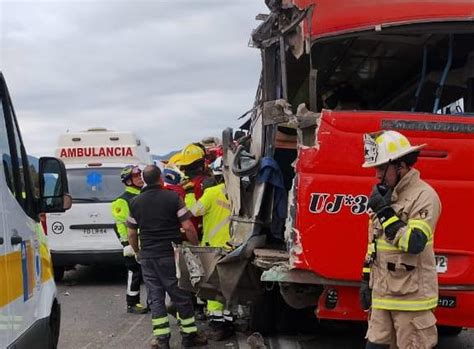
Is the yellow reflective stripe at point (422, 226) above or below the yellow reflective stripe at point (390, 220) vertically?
below

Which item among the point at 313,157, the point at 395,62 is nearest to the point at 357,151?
the point at 313,157

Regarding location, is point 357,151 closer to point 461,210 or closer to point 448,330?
point 461,210

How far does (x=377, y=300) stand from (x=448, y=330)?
10.2 feet

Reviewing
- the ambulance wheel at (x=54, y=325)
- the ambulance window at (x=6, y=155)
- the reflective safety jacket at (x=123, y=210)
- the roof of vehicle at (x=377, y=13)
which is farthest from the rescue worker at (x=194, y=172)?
the ambulance window at (x=6, y=155)

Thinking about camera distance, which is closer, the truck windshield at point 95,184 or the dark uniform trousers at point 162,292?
the dark uniform trousers at point 162,292

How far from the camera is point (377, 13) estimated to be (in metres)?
4.78

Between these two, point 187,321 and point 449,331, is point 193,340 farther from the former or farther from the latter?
point 449,331

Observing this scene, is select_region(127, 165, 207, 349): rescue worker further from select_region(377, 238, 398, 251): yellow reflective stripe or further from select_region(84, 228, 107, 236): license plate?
select_region(84, 228, 107, 236): license plate

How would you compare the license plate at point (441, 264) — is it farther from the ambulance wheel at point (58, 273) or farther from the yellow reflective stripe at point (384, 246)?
the ambulance wheel at point (58, 273)

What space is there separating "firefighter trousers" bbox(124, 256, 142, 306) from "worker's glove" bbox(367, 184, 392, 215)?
15.6 feet

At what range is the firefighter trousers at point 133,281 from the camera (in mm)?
8195

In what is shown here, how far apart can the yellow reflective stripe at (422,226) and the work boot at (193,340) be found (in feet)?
10.2

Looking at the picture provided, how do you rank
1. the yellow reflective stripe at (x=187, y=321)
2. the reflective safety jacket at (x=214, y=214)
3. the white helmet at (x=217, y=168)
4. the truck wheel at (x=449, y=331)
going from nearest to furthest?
1. the yellow reflective stripe at (x=187, y=321)
2. the truck wheel at (x=449, y=331)
3. the reflective safety jacket at (x=214, y=214)
4. the white helmet at (x=217, y=168)

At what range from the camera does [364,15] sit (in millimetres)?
4781
